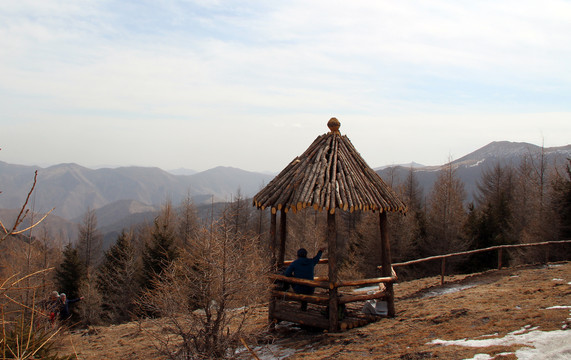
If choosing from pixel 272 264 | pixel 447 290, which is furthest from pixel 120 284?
pixel 447 290

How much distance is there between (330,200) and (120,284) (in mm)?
23882

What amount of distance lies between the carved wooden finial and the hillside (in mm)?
4476

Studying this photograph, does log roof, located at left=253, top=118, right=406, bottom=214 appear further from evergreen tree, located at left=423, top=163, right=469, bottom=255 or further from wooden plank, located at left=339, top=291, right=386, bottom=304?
evergreen tree, located at left=423, top=163, right=469, bottom=255

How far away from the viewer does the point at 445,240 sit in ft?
105

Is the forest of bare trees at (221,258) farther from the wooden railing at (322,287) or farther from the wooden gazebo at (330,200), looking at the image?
the wooden gazebo at (330,200)

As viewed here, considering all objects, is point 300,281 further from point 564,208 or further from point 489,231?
point 489,231

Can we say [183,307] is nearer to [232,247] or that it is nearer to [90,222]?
[232,247]

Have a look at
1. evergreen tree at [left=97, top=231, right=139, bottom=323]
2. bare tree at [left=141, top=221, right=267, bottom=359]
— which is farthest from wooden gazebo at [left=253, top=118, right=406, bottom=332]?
evergreen tree at [left=97, top=231, right=139, bottom=323]

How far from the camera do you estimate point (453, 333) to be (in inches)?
281

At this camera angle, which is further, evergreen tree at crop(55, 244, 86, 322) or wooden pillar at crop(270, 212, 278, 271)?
evergreen tree at crop(55, 244, 86, 322)

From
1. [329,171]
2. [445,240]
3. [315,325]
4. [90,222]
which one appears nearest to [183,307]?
[315,325]

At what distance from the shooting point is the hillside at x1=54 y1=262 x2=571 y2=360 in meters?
6.15

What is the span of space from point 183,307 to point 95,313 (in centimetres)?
2174

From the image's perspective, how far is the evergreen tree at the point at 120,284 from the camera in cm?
2689
